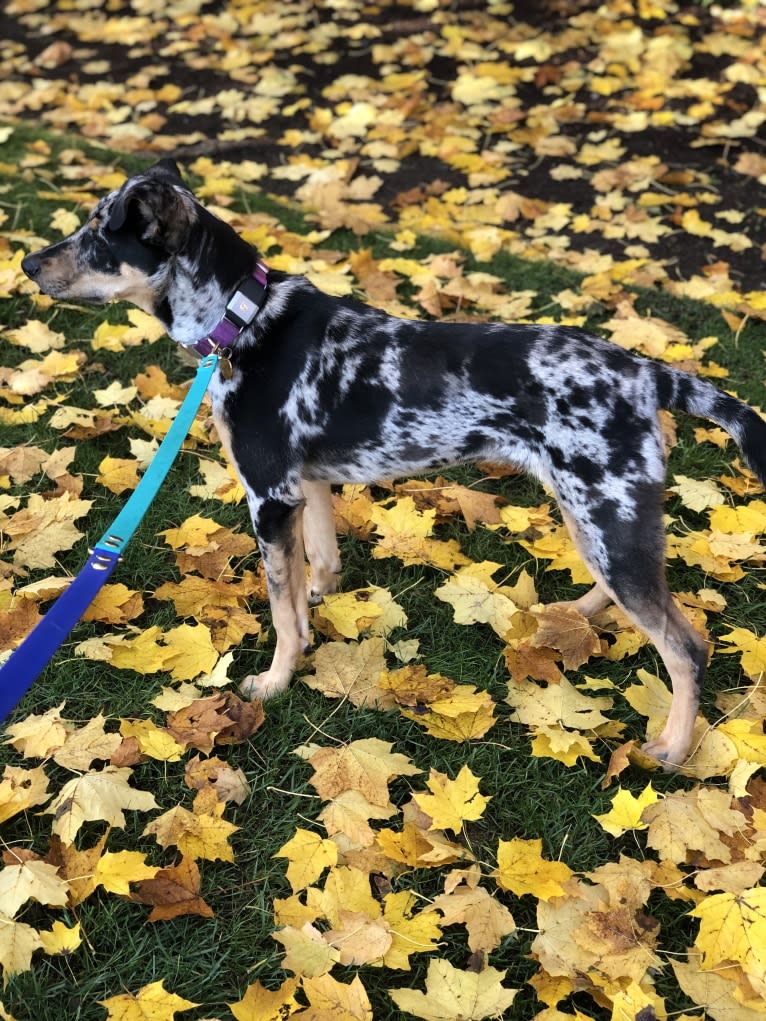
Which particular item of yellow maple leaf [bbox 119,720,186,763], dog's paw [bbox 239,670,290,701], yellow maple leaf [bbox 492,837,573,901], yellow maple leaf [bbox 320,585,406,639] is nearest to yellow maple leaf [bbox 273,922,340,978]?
yellow maple leaf [bbox 492,837,573,901]

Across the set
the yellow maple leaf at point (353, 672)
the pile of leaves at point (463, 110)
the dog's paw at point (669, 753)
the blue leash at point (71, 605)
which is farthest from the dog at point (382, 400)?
the pile of leaves at point (463, 110)

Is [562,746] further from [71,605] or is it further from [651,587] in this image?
[71,605]

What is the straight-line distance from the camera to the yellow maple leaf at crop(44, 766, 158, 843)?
111 inches

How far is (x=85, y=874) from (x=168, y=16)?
10.4 metres

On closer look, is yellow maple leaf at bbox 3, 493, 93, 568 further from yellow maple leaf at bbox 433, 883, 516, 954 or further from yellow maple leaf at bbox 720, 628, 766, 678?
yellow maple leaf at bbox 720, 628, 766, 678

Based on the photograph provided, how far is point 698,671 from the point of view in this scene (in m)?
3.17

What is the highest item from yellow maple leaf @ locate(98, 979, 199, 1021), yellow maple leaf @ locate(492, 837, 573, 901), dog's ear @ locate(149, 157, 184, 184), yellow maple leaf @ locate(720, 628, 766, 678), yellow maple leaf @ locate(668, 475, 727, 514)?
dog's ear @ locate(149, 157, 184, 184)

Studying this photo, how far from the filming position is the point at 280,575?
11.2 ft

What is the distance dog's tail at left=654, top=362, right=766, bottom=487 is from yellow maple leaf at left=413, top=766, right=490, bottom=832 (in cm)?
134

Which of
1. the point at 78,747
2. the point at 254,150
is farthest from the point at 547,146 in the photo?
the point at 78,747

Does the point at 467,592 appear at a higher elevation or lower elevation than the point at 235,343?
lower

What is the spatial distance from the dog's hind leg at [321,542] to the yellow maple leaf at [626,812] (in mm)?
1509

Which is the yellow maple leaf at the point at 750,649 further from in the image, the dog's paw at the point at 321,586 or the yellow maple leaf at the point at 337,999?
the yellow maple leaf at the point at 337,999

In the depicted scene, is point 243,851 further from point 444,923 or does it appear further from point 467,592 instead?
point 467,592
